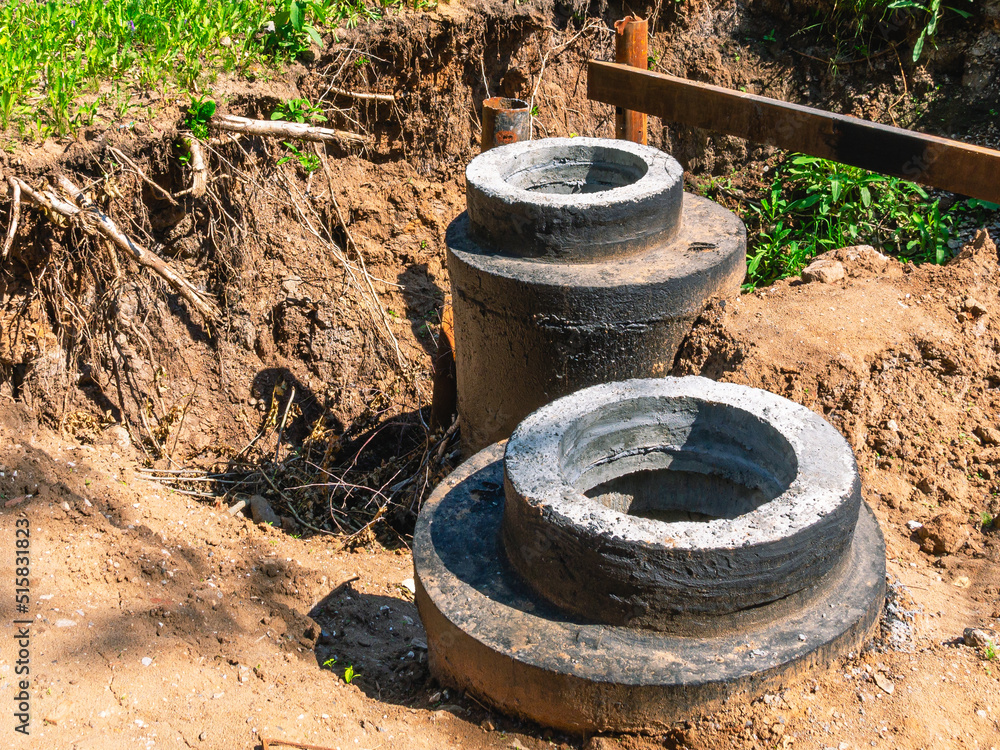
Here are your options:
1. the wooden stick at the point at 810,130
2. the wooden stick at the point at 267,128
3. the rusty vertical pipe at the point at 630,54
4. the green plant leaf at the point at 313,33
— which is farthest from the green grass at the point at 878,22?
the wooden stick at the point at 267,128

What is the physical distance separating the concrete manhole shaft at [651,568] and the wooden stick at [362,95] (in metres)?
3.44

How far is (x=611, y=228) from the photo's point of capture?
3859 mm

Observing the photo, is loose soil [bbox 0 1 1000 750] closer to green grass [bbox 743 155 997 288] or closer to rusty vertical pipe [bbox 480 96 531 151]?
green grass [bbox 743 155 997 288]

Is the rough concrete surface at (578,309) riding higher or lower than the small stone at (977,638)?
higher

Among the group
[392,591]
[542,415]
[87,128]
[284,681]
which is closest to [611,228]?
[542,415]

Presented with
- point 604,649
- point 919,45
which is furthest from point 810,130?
point 919,45

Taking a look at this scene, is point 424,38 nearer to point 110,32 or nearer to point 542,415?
point 110,32

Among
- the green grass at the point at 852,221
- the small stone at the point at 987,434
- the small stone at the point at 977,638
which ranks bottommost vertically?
the small stone at the point at 977,638

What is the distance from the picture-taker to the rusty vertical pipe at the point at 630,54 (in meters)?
5.11

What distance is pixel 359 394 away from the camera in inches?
220

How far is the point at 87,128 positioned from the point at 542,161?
2.23 metres

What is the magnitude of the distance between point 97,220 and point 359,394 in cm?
192

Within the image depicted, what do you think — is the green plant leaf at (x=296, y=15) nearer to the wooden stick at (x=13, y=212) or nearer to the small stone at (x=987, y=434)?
the wooden stick at (x=13, y=212)

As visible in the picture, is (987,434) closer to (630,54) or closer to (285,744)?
(630,54)
